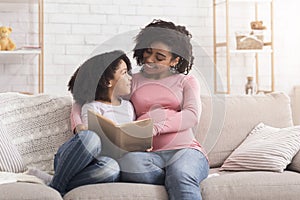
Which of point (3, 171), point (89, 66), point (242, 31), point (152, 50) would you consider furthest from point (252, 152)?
point (242, 31)

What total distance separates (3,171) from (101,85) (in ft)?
2.04

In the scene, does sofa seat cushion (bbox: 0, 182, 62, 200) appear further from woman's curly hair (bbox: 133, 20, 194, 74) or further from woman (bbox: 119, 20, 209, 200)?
woman's curly hair (bbox: 133, 20, 194, 74)

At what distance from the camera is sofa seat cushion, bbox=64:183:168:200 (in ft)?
7.55

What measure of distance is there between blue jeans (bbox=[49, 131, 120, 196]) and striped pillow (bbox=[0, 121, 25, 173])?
0.36 metres

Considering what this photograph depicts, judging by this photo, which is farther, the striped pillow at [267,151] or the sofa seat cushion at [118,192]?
the striped pillow at [267,151]

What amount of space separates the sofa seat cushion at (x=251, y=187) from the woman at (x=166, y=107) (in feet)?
0.21

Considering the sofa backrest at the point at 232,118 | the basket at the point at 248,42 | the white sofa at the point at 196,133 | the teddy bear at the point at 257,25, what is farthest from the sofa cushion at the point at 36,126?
the teddy bear at the point at 257,25

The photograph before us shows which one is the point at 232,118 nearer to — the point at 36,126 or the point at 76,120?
the point at 76,120

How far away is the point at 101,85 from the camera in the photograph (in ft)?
8.48

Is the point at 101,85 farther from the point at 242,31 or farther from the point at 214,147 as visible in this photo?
the point at 242,31

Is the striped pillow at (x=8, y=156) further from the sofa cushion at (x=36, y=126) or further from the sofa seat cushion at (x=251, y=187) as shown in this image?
the sofa seat cushion at (x=251, y=187)

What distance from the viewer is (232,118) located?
3049 mm

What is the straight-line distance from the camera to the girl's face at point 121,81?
8.33ft

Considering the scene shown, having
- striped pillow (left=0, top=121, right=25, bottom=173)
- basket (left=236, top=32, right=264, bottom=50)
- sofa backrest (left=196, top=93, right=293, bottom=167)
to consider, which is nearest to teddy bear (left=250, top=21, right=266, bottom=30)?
basket (left=236, top=32, right=264, bottom=50)
